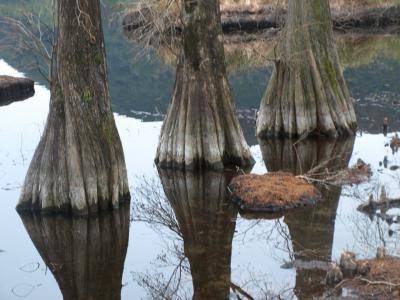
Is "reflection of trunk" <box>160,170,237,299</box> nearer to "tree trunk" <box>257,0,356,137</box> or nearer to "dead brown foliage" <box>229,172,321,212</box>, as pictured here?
"dead brown foliage" <box>229,172,321,212</box>

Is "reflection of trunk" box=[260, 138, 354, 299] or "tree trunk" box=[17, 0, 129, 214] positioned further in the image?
"tree trunk" box=[17, 0, 129, 214]

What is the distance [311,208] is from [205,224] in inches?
74.7

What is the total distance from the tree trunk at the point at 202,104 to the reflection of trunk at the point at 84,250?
7.79ft

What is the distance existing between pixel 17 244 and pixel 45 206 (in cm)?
96

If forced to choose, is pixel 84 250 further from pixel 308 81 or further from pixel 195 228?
pixel 308 81

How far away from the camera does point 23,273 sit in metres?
10.7

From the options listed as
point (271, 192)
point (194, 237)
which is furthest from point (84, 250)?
point (271, 192)

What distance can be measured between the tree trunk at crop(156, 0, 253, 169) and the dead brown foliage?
151 cm

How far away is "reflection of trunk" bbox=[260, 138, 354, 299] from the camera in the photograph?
9680 mm

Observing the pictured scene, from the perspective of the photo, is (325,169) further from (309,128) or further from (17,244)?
(17,244)

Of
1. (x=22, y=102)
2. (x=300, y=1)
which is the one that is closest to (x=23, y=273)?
(x=300, y=1)

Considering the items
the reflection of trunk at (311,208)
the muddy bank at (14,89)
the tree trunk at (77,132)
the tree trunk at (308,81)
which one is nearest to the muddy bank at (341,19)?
the muddy bank at (14,89)

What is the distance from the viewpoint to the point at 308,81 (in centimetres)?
1698

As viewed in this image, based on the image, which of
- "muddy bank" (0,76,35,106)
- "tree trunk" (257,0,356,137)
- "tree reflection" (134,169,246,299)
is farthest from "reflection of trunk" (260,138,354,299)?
"muddy bank" (0,76,35,106)
